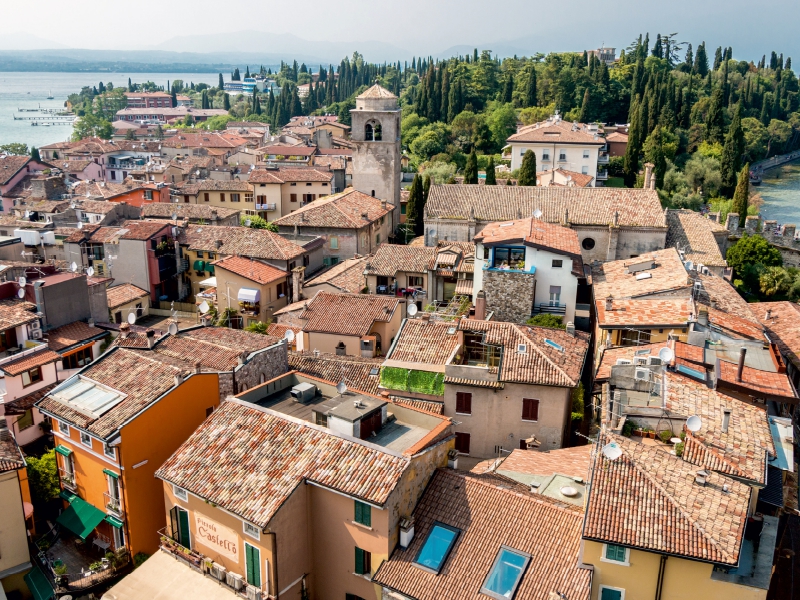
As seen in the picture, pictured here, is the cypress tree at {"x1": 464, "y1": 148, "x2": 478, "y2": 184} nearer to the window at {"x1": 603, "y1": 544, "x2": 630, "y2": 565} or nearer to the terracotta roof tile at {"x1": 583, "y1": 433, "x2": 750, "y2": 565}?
the terracotta roof tile at {"x1": 583, "y1": 433, "x2": 750, "y2": 565}

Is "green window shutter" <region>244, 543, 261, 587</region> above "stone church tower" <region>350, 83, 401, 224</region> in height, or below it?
below

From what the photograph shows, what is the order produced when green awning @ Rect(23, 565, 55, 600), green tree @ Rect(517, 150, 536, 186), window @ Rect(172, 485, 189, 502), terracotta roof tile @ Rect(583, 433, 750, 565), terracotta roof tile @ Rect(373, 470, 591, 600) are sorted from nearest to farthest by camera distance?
1. terracotta roof tile @ Rect(583, 433, 750, 565)
2. terracotta roof tile @ Rect(373, 470, 591, 600)
3. window @ Rect(172, 485, 189, 502)
4. green awning @ Rect(23, 565, 55, 600)
5. green tree @ Rect(517, 150, 536, 186)

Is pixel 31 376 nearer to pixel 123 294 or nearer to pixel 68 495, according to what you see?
pixel 68 495

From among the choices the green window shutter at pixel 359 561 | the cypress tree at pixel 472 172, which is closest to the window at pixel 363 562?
the green window shutter at pixel 359 561

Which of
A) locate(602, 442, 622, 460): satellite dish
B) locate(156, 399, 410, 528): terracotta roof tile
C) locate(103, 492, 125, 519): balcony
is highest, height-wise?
locate(602, 442, 622, 460): satellite dish

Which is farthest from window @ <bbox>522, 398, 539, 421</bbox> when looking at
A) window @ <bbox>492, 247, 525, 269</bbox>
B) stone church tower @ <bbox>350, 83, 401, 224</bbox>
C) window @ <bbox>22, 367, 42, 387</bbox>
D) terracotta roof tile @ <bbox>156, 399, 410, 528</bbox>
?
stone church tower @ <bbox>350, 83, 401, 224</bbox>

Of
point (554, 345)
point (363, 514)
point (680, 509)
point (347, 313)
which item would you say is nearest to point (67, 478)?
point (363, 514)

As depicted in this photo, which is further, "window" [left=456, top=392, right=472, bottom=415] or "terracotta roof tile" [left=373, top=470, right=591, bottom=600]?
"window" [left=456, top=392, right=472, bottom=415]

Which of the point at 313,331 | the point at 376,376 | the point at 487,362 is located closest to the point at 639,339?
the point at 487,362
